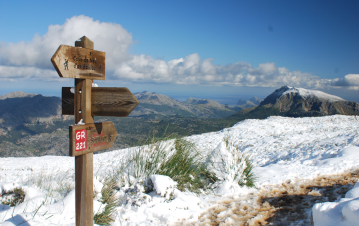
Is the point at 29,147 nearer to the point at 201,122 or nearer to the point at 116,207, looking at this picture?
the point at 201,122

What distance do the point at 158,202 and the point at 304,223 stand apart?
253 cm

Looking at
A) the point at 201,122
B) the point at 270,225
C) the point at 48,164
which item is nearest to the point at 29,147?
the point at 201,122

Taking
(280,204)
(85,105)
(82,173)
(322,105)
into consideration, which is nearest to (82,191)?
(82,173)

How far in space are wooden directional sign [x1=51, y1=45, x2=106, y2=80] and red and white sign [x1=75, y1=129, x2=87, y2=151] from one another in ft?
2.28

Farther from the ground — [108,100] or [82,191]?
[108,100]

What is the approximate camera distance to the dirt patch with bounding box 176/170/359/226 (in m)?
3.57

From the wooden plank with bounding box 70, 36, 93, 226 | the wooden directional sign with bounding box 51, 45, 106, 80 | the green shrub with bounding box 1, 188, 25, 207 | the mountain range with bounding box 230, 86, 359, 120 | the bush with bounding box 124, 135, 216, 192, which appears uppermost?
the wooden directional sign with bounding box 51, 45, 106, 80

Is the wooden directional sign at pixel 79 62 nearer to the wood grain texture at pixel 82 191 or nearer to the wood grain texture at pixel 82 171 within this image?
the wood grain texture at pixel 82 171

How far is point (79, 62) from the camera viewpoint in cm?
257

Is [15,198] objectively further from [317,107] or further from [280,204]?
[317,107]

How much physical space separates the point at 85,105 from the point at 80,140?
453mm

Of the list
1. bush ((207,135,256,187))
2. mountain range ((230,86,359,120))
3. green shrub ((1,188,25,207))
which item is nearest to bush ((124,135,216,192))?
bush ((207,135,256,187))

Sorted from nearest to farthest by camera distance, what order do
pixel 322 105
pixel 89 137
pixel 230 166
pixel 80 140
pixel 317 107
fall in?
1. pixel 80 140
2. pixel 89 137
3. pixel 230 166
4. pixel 322 105
5. pixel 317 107

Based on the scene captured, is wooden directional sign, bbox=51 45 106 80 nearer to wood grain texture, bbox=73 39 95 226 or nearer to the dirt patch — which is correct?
wood grain texture, bbox=73 39 95 226
